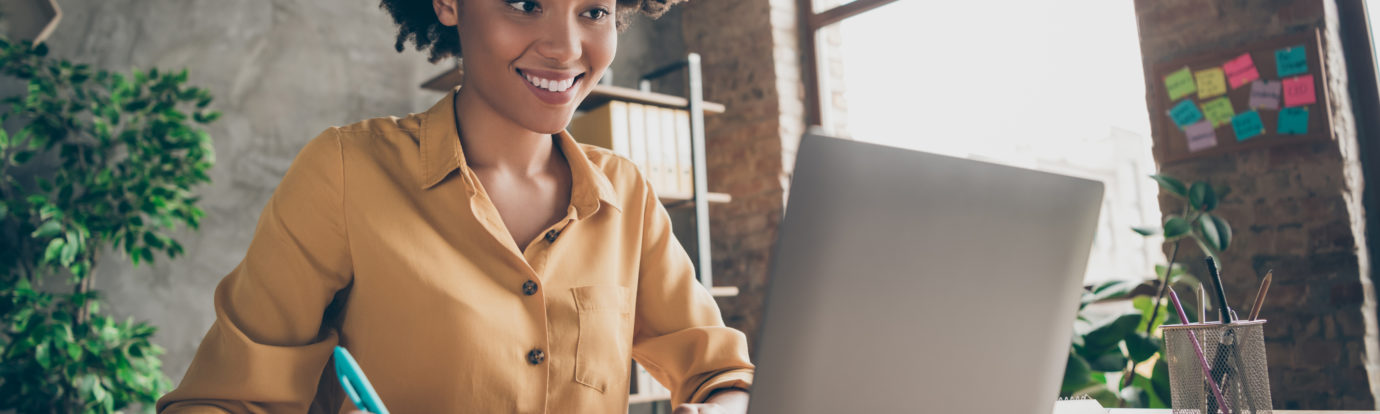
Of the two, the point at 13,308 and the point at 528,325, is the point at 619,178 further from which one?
the point at 13,308

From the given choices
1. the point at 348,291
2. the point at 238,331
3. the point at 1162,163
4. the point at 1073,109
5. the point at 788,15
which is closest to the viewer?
the point at 238,331

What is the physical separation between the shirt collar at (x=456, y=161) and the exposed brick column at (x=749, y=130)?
274 centimetres

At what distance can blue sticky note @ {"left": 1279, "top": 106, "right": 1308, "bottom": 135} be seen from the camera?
8.43 ft

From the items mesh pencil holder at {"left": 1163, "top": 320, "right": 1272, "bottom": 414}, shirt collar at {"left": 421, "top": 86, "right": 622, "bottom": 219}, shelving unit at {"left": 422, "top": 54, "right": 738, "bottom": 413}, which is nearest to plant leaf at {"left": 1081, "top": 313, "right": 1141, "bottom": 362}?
shelving unit at {"left": 422, "top": 54, "right": 738, "bottom": 413}

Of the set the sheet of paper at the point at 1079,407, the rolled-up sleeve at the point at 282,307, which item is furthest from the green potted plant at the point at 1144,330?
the rolled-up sleeve at the point at 282,307

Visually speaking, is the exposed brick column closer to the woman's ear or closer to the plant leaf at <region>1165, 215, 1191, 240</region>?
the plant leaf at <region>1165, 215, 1191, 240</region>

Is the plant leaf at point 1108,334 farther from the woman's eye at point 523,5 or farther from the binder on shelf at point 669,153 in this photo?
the woman's eye at point 523,5

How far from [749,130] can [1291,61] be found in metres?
2.03

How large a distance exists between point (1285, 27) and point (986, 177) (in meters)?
2.55

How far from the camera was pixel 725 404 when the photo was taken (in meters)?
0.92

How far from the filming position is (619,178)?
43.8 inches

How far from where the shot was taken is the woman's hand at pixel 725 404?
2.76ft

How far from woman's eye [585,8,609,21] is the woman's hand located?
0.44m

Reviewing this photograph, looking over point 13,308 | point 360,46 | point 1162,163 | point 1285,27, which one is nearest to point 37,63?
point 13,308
